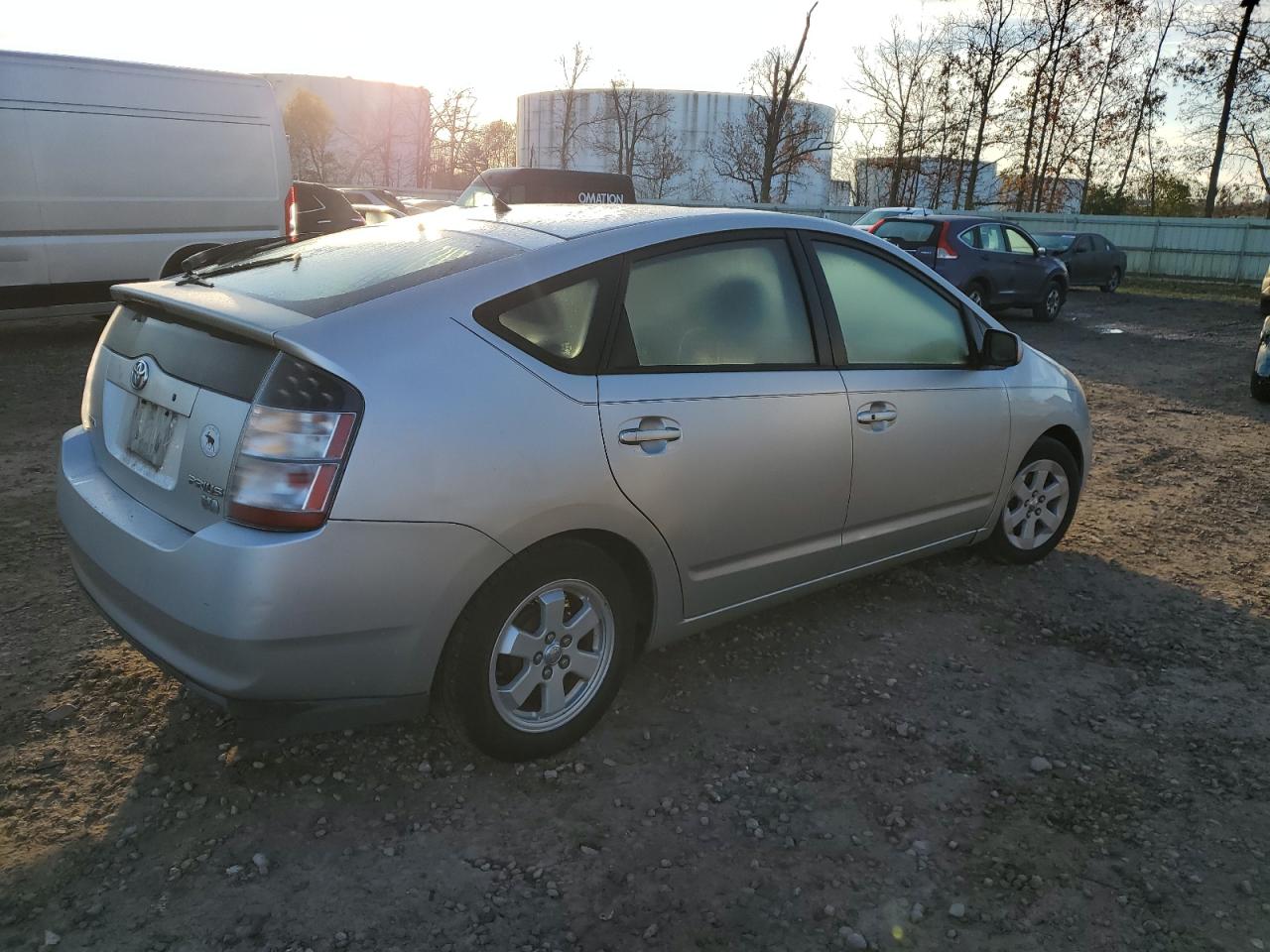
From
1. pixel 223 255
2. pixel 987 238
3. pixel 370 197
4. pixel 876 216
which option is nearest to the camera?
pixel 223 255

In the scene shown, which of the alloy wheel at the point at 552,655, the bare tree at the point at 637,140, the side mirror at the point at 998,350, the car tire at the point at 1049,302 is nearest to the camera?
the alloy wheel at the point at 552,655

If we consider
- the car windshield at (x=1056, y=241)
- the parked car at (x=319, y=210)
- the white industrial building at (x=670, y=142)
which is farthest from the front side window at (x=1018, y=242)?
the white industrial building at (x=670, y=142)

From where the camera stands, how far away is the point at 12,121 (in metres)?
8.19

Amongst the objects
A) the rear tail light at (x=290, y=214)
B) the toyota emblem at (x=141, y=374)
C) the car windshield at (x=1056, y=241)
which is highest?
the car windshield at (x=1056, y=241)

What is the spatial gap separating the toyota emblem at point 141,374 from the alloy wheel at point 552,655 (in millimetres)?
1254

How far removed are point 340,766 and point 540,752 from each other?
1.96 feet

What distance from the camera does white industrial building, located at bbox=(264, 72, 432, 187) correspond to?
53.4 metres

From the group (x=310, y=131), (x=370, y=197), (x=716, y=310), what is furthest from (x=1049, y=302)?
(x=310, y=131)

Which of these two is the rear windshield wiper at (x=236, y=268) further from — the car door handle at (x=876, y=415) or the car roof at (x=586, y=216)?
the car door handle at (x=876, y=415)

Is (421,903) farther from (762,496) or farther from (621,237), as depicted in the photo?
(621,237)

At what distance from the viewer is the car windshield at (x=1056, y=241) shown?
21266 millimetres

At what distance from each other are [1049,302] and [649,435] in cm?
1517

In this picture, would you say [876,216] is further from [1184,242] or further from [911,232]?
→ [1184,242]

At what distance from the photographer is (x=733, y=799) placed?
111 inches
